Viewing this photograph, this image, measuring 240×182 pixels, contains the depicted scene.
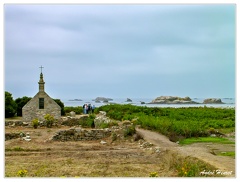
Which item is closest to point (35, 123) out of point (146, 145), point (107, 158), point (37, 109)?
point (37, 109)

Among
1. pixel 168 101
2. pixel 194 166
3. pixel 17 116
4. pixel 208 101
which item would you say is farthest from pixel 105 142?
pixel 168 101

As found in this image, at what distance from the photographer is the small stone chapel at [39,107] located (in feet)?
85.0

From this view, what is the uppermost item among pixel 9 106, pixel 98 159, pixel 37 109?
pixel 9 106

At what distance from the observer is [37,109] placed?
26.0 m

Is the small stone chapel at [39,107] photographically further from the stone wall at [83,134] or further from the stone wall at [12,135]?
the stone wall at [83,134]

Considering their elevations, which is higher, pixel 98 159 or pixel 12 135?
pixel 12 135

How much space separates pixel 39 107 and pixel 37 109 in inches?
7.8

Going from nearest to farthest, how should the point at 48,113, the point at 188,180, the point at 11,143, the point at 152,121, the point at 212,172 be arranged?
the point at 188,180 → the point at 212,172 → the point at 11,143 → the point at 152,121 → the point at 48,113

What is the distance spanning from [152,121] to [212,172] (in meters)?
11.7

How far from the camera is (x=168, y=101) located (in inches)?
1909

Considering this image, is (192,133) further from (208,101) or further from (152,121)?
(208,101)

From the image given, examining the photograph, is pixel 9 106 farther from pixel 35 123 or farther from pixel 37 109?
pixel 35 123

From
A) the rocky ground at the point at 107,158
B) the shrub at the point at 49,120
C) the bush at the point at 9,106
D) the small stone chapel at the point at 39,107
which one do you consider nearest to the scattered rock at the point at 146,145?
the rocky ground at the point at 107,158

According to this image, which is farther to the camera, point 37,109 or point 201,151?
point 37,109
